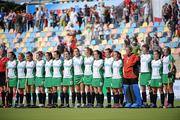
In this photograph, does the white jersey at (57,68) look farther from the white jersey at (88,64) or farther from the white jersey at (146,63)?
the white jersey at (146,63)

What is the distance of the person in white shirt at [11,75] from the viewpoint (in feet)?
32.6

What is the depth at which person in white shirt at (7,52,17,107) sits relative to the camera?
9922 mm

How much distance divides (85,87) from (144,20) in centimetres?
286

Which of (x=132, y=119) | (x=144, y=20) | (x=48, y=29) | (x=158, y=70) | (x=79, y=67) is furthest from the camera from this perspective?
(x=48, y=29)

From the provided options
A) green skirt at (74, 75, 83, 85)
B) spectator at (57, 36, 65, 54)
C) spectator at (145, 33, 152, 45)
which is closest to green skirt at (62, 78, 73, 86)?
green skirt at (74, 75, 83, 85)

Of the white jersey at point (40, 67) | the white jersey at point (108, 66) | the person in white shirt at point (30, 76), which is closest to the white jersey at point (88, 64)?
the white jersey at point (108, 66)

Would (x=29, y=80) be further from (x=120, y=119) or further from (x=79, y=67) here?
(x=120, y=119)

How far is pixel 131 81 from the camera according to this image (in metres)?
8.84

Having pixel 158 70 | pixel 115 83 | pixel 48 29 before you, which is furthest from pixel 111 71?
pixel 48 29

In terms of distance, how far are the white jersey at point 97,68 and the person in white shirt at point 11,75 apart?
1.76 metres

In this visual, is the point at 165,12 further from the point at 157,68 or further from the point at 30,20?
the point at 30,20

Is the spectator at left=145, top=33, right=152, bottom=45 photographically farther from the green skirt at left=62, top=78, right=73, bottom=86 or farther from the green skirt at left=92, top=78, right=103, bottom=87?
the green skirt at left=62, top=78, right=73, bottom=86

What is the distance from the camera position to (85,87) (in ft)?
30.8

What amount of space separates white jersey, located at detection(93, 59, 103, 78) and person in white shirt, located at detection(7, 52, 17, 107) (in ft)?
5.76
